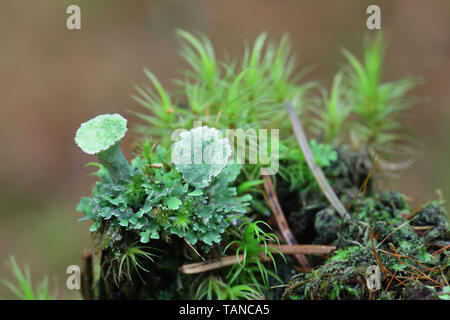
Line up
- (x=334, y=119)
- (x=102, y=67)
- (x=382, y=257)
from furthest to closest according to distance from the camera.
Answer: (x=102, y=67)
(x=334, y=119)
(x=382, y=257)

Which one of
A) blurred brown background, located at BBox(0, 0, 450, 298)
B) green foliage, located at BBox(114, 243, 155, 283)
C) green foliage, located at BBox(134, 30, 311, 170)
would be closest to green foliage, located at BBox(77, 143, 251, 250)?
green foliage, located at BBox(114, 243, 155, 283)

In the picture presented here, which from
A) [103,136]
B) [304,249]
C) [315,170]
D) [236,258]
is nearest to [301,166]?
[315,170]

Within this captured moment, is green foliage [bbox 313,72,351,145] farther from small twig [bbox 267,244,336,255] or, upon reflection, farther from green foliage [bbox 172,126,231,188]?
green foliage [bbox 172,126,231,188]

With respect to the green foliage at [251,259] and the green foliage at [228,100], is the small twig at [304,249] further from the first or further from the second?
the green foliage at [228,100]

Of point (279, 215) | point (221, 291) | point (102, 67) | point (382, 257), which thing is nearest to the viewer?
point (382, 257)

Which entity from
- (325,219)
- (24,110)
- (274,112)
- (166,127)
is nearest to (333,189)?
(325,219)

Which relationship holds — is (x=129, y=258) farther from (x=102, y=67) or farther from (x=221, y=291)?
(x=102, y=67)

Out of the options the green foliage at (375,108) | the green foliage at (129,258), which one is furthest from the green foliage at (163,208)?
the green foliage at (375,108)
